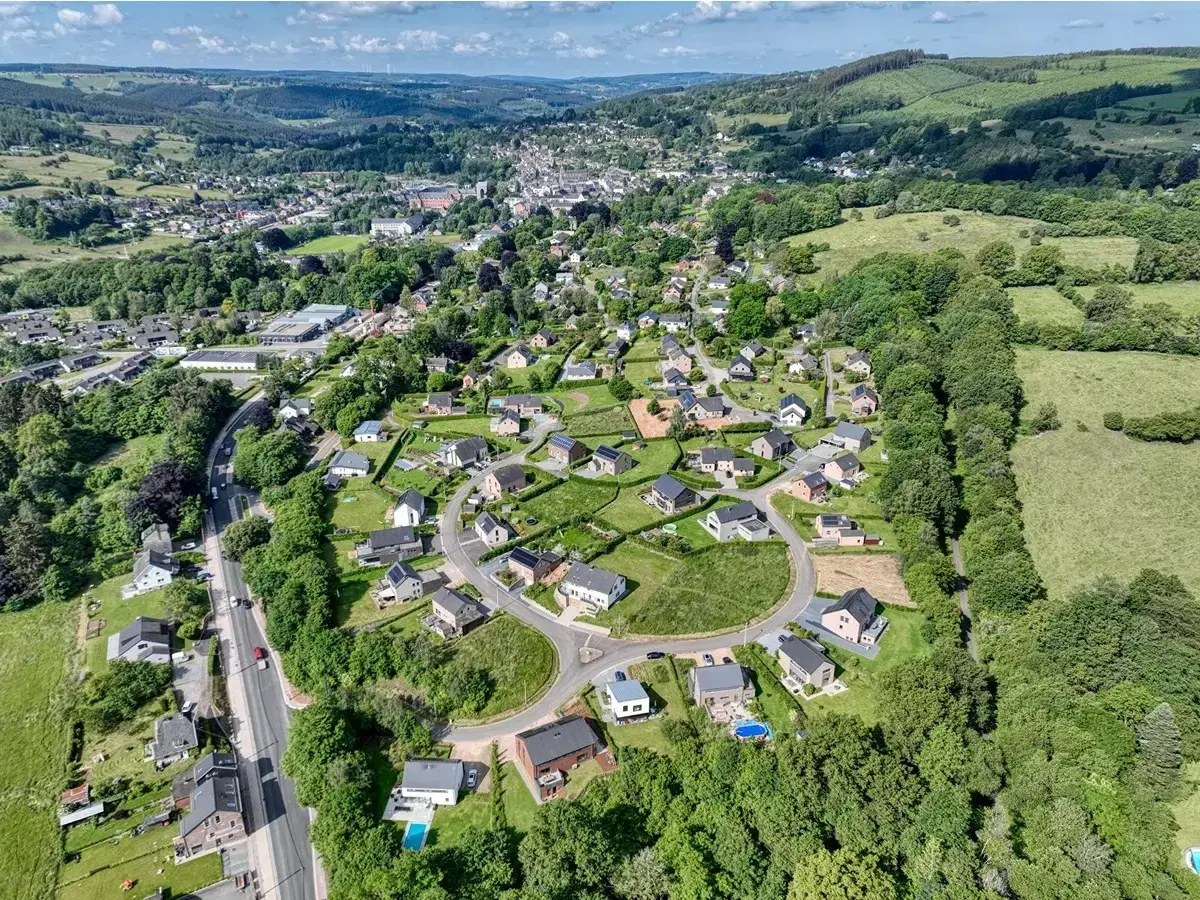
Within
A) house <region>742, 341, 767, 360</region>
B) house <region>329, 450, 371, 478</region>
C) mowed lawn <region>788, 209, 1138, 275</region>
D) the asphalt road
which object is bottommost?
the asphalt road

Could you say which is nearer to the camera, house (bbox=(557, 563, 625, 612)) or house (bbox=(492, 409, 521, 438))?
house (bbox=(557, 563, 625, 612))

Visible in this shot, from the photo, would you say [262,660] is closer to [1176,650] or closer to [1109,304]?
[1176,650]

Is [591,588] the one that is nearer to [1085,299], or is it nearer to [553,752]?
[553,752]

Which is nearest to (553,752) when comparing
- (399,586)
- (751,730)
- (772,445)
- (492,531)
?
(751,730)

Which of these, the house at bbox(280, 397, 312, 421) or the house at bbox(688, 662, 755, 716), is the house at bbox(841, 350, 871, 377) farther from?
the house at bbox(280, 397, 312, 421)

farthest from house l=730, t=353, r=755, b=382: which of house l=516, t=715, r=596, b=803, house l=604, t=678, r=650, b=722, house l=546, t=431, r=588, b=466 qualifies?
house l=516, t=715, r=596, b=803

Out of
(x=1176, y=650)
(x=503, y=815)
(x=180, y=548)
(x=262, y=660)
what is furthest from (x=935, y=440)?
(x=180, y=548)

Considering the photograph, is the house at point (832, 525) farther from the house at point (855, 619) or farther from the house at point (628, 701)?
the house at point (628, 701)
